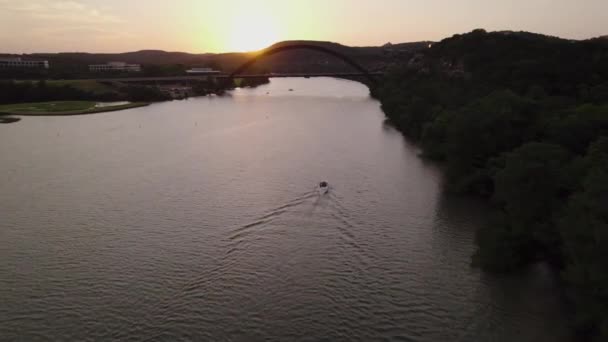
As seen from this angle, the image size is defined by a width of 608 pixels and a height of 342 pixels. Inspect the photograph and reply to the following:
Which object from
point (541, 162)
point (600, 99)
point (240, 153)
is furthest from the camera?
point (240, 153)

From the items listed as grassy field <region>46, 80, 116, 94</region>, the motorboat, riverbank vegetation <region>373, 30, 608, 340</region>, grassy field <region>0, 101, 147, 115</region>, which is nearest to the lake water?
the motorboat

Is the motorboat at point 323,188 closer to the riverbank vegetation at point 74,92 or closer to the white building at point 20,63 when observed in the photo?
the riverbank vegetation at point 74,92

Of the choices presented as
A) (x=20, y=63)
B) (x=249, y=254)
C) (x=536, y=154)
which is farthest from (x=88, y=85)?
(x=536, y=154)

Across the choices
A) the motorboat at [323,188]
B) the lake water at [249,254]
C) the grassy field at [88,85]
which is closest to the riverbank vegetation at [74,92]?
the grassy field at [88,85]

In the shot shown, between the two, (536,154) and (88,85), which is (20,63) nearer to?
(88,85)

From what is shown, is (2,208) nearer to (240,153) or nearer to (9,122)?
(240,153)

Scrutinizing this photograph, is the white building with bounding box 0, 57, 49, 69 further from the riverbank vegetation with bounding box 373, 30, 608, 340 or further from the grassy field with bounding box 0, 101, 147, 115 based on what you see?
the riverbank vegetation with bounding box 373, 30, 608, 340

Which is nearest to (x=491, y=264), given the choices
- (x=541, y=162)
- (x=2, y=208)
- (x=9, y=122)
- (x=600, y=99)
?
(x=541, y=162)
